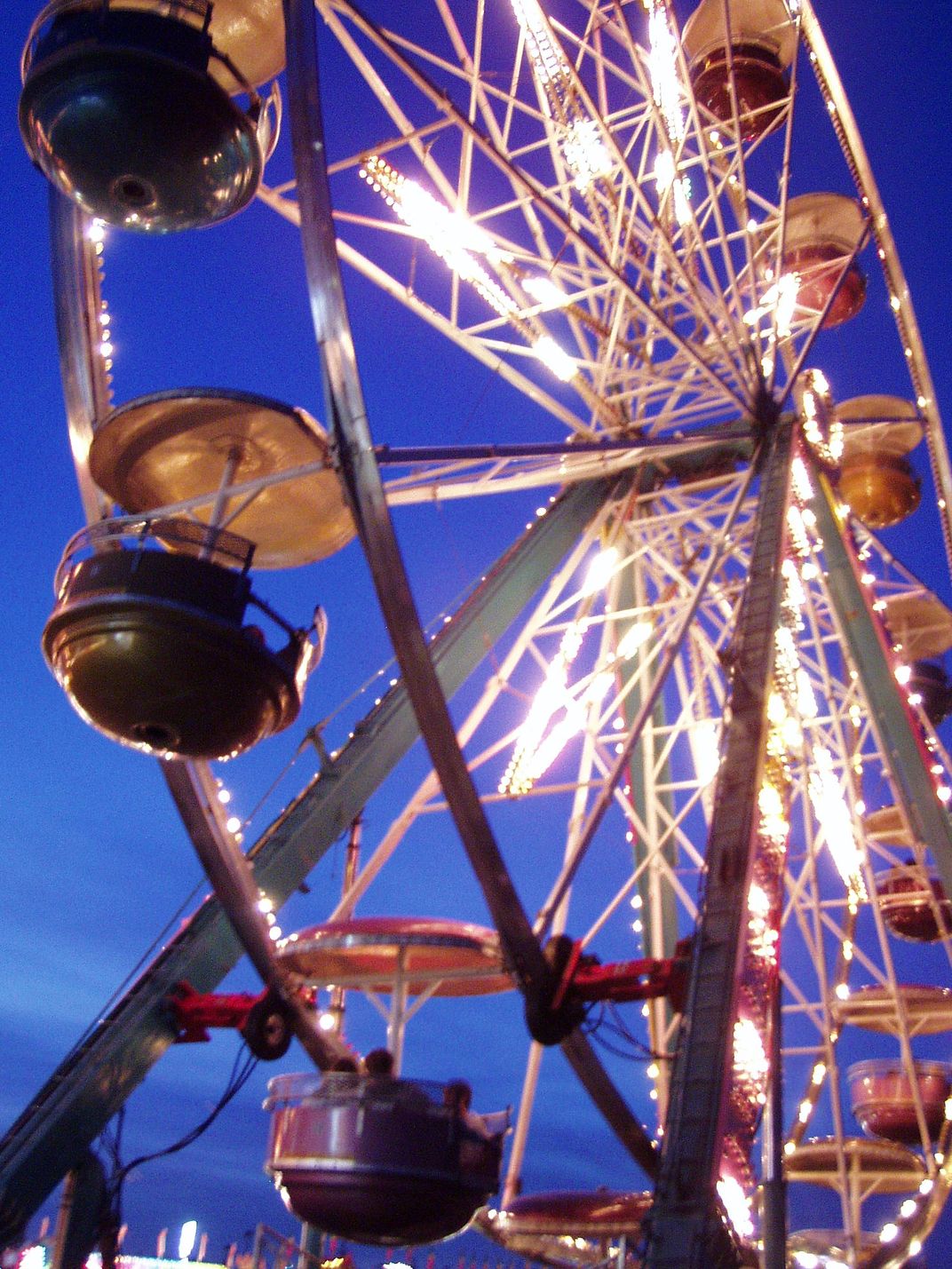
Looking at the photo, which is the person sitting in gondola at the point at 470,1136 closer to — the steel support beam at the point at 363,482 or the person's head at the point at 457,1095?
the person's head at the point at 457,1095

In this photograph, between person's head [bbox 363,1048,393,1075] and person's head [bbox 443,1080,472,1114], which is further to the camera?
person's head [bbox 363,1048,393,1075]

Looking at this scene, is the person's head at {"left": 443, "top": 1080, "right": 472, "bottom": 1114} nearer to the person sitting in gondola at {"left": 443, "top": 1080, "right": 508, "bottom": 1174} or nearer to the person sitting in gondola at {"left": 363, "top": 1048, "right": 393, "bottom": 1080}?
the person sitting in gondola at {"left": 443, "top": 1080, "right": 508, "bottom": 1174}

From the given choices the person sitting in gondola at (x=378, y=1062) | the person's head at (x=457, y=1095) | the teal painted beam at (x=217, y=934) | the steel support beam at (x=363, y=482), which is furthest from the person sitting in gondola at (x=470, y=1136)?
the teal painted beam at (x=217, y=934)

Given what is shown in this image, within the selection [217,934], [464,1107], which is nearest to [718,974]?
[464,1107]

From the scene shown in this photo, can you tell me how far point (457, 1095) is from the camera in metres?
7.35

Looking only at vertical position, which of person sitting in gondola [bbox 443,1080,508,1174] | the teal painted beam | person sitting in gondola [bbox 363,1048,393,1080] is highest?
the teal painted beam

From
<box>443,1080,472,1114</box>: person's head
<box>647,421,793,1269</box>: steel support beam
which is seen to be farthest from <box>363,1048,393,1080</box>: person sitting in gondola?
<box>647,421,793,1269</box>: steel support beam

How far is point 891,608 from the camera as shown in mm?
24125

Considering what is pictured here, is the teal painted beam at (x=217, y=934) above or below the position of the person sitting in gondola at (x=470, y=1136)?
above

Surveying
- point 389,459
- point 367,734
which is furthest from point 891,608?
point 389,459

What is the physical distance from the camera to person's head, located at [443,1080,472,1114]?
23.9 ft

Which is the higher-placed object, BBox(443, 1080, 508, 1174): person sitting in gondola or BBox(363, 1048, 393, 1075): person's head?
BBox(363, 1048, 393, 1075): person's head

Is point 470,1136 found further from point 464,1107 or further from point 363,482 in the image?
point 363,482

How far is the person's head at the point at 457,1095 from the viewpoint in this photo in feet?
23.9
